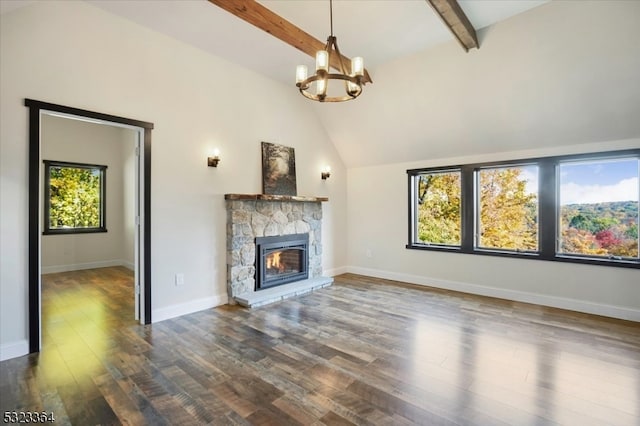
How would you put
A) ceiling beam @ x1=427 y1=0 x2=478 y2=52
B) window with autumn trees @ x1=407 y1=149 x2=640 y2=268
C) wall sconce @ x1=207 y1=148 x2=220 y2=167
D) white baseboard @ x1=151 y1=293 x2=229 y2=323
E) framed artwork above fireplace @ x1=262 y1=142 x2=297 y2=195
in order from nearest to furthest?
ceiling beam @ x1=427 y1=0 x2=478 y2=52 < white baseboard @ x1=151 y1=293 x2=229 y2=323 < window with autumn trees @ x1=407 y1=149 x2=640 y2=268 < wall sconce @ x1=207 y1=148 x2=220 y2=167 < framed artwork above fireplace @ x1=262 y1=142 x2=297 y2=195

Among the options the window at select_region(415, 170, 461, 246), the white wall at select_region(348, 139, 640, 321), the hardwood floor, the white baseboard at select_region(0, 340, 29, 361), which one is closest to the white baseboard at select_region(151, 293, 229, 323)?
the hardwood floor

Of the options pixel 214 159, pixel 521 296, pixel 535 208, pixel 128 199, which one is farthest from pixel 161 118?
pixel 521 296

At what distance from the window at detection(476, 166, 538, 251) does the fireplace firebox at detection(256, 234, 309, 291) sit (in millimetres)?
2860

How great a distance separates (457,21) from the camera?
311 centimetres

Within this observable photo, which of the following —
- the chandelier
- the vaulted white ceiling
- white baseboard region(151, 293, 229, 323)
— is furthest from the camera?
white baseboard region(151, 293, 229, 323)

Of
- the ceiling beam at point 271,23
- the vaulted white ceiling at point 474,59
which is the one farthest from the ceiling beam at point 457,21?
the ceiling beam at point 271,23

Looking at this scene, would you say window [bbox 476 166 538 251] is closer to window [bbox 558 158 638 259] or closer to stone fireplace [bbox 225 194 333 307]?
window [bbox 558 158 638 259]

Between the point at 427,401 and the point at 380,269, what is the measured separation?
3853 mm

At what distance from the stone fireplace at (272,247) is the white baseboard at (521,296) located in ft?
4.62

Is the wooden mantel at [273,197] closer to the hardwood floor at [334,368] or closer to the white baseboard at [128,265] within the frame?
the hardwood floor at [334,368]

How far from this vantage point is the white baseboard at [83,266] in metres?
6.14

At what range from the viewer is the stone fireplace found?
169 inches

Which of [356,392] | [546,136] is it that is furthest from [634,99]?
[356,392]

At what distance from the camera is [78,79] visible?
10.0 ft
